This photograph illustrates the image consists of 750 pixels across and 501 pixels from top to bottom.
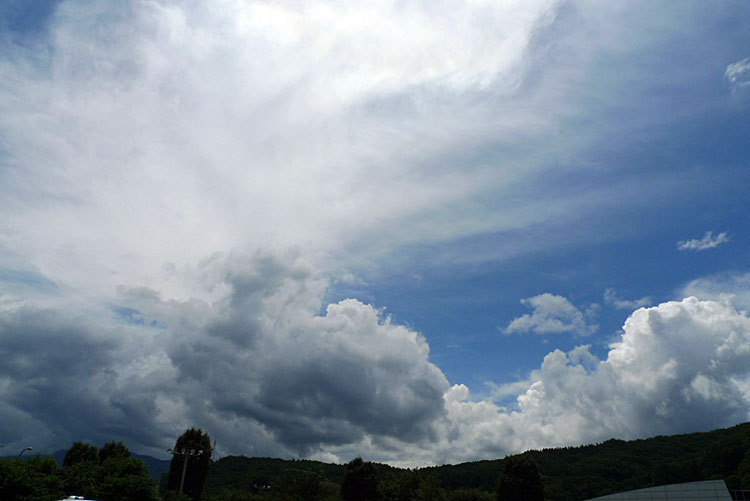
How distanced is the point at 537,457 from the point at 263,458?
9980 centimetres

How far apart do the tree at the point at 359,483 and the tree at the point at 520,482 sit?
20.8 meters

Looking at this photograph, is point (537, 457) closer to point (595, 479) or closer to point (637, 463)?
point (637, 463)

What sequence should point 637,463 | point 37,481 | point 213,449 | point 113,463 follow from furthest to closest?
point 637,463, point 213,449, point 113,463, point 37,481

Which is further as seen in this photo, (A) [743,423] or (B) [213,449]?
(A) [743,423]

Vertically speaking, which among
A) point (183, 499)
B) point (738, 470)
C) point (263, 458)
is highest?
point (263, 458)

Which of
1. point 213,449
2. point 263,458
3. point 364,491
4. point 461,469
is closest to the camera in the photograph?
point 364,491

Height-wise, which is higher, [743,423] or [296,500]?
[743,423]

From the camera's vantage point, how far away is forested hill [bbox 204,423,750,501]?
106 meters

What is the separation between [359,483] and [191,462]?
98.3 feet

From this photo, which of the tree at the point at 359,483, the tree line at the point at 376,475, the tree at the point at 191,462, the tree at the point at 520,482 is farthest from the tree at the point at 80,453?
the tree at the point at 520,482

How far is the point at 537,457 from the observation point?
16788 cm

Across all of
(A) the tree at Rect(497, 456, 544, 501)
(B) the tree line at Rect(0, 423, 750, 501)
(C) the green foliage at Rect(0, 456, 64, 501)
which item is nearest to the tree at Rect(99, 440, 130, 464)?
(B) the tree line at Rect(0, 423, 750, 501)

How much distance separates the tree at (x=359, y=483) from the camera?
83.1m

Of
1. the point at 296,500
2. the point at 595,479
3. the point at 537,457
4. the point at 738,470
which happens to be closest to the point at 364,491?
the point at 296,500
